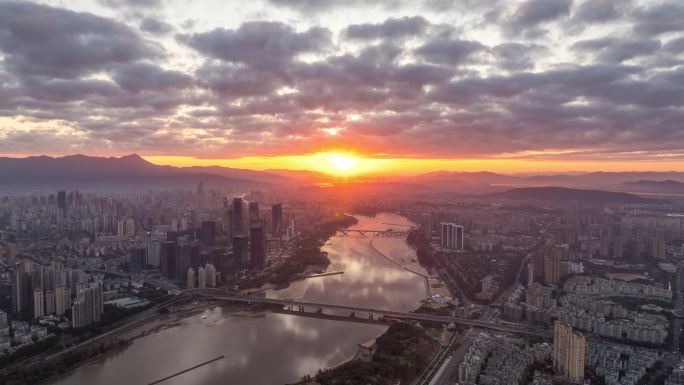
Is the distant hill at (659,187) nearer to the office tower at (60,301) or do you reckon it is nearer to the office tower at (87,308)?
the office tower at (87,308)

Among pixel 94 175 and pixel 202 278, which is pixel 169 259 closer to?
pixel 202 278

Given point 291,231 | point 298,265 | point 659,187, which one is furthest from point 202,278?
point 659,187

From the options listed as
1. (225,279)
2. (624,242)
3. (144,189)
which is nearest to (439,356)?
(225,279)

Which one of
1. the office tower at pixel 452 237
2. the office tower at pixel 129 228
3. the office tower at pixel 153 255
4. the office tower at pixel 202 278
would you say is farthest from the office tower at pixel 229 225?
the office tower at pixel 452 237

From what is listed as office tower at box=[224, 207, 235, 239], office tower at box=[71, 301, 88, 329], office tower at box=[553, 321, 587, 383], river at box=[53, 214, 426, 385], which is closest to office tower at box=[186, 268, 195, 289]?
river at box=[53, 214, 426, 385]

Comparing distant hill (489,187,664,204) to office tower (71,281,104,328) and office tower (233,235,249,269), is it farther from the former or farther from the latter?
office tower (71,281,104,328)

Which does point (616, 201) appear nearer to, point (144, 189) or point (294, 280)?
point (294, 280)
